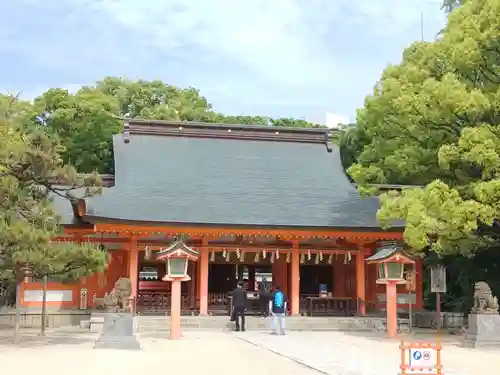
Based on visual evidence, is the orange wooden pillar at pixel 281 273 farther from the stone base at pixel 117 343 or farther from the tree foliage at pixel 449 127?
the stone base at pixel 117 343

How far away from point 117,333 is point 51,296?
7908mm

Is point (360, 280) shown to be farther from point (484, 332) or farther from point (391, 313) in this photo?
point (484, 332)

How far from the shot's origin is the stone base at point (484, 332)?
50.3 feet

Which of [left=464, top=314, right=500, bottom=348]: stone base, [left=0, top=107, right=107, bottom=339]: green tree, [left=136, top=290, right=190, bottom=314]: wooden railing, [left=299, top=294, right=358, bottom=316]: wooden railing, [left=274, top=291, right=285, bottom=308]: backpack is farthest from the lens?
[left=299, top=294, right=358, bottom=316]: wooden railing

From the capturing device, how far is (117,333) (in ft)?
45.6

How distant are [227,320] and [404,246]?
5904 millimetres

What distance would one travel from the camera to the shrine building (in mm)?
20484

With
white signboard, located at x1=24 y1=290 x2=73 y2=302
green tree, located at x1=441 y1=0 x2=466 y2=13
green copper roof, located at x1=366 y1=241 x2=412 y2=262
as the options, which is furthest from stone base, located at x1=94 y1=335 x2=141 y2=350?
green tree, located at x1=441 y1=0 x2=466 y2=13

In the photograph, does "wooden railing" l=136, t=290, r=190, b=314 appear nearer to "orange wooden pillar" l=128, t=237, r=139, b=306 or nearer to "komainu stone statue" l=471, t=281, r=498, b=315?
"orange wooden pillar" l=128, t=237, r=139, b=306

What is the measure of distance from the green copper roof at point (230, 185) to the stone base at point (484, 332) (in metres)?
5.89

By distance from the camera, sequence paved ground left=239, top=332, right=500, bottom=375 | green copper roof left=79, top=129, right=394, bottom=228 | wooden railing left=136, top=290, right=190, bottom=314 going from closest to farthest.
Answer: paved ground left=239, top=332, right=500, bottom=375
green copper roof left=79, top=129, right=394, bottom=228
wooden railing left=136, top=290, right=190, bottom=314

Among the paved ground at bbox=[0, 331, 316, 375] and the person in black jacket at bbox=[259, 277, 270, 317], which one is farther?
the person in black jacket at bbox=[259, 277, 270, 317]

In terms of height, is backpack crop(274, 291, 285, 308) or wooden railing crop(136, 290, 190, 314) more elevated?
backpack crop(274, 291, 285, 308)

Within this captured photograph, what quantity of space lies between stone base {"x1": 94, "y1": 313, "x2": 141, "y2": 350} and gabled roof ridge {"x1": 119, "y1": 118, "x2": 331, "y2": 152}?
12.0 metres
